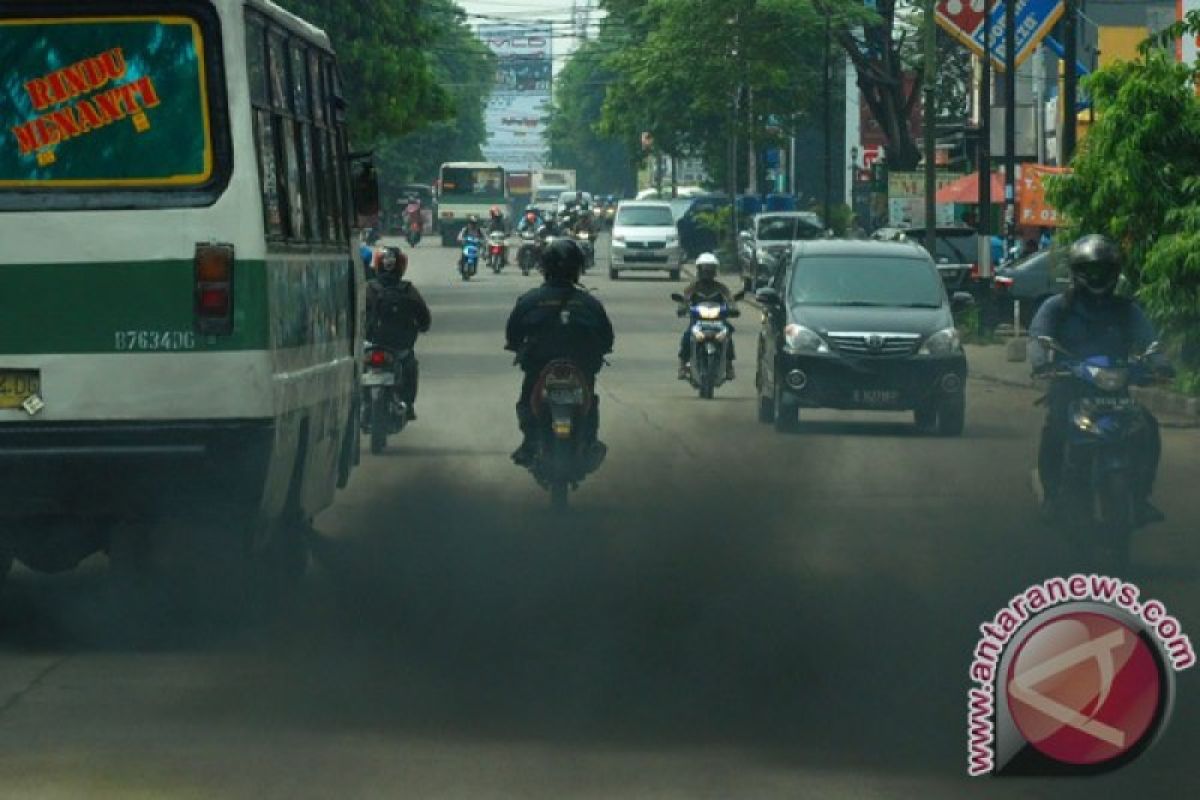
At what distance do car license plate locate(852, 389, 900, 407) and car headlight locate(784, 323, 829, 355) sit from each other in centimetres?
47

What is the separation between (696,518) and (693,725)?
7505 mm

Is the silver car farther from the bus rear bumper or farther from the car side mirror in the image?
Answer: the bus rear bumper

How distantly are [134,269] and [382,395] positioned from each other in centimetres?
1089

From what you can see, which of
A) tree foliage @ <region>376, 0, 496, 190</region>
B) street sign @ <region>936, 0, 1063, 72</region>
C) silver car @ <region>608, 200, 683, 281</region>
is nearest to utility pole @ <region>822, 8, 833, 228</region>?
silver car @ <region>608, 200, 683, 281</region>

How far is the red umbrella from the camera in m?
58.6

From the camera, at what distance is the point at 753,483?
19031mm

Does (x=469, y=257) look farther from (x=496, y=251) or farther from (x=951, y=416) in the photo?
(x=951, y=416)

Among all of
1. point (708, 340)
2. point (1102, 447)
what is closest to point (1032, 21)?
point (708, 340)

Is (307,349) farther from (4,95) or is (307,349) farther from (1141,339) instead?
(1141,339)

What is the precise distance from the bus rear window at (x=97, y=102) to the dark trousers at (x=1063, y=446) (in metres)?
4.70

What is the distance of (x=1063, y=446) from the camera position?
13.8 meters

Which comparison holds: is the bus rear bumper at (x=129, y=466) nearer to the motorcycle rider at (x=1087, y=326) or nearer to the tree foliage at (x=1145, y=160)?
the motorcycle rider at (x=1087, y=326)

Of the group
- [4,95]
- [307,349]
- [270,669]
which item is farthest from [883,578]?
[4,95]

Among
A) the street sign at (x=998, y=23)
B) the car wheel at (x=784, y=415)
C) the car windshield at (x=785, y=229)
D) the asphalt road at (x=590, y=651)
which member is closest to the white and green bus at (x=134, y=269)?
the asphalt road at (x=590, y=651)
